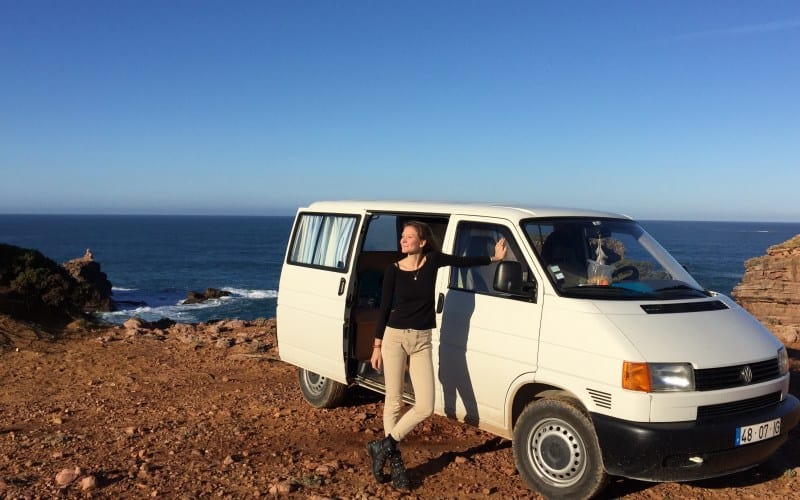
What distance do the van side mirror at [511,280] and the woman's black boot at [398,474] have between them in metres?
1.52

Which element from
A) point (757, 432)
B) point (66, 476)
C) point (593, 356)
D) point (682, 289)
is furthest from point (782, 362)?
point (66, 476)

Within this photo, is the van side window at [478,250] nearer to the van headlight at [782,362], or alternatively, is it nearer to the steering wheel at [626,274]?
the steering wheel at [626,274]

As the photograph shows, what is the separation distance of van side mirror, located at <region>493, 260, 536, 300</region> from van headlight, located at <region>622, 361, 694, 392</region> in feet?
3.05

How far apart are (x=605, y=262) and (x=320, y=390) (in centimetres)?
356

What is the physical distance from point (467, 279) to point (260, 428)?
2830 millimetres

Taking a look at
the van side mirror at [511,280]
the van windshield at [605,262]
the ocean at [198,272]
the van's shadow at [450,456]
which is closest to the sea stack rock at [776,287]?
the ocean at [198,272]

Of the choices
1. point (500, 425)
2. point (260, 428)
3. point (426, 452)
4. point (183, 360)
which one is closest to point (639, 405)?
point (500, 425)

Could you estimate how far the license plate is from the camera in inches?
171

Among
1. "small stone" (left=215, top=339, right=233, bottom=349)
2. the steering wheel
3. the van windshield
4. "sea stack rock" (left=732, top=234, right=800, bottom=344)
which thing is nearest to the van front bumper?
the van windshield

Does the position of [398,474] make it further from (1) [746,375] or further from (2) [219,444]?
(1) [746,375]

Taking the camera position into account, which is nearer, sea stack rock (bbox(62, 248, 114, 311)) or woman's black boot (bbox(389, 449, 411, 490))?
woman's black boot (bbox(389, 449, 411, 490))

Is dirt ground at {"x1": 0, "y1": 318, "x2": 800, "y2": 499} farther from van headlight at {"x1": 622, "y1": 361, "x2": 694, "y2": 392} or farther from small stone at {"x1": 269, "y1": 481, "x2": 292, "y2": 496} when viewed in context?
van headlight at {"x1": 622, "y1": 361, "x2": 694, "y2": 392}

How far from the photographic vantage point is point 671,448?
4.18 m

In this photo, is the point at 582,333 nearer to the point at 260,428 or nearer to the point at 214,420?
the point at 260,428
